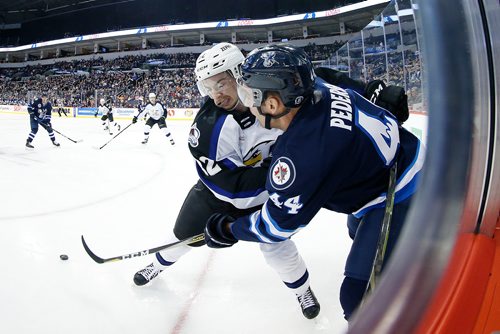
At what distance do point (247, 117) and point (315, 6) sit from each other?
2251 cm

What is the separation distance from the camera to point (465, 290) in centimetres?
41

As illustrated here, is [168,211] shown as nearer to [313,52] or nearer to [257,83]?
[257,83]


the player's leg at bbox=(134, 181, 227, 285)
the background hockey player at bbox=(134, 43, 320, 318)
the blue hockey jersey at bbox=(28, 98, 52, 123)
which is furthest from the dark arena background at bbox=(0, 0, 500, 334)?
the blue hockey jersey at bbox=(28, 98, 52, 123)

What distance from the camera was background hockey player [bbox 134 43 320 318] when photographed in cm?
147

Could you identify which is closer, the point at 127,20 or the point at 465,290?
the point at 465,290

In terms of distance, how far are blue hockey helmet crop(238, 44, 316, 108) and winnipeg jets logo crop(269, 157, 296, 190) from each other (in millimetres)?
189

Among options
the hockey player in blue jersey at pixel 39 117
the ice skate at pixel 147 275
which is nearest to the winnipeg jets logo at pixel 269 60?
the ice skate at pixel 147 275

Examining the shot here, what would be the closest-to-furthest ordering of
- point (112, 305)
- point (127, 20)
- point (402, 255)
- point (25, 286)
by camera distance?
1. point (402, 255)
2. point (112, 305)
3. point (25, 286)
4. point (127, 20)

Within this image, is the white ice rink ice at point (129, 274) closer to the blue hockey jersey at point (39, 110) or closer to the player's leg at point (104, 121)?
the blue hockey jersey at point (39, 110)

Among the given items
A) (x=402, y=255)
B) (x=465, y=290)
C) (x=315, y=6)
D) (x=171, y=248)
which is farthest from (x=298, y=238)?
(x=315, y=6)

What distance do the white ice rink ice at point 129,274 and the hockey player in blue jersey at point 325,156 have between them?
0.75 meters

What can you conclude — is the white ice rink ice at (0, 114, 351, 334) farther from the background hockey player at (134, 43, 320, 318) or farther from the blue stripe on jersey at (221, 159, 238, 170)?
the blue stripe on jersey at (221, 159, 238, 170)

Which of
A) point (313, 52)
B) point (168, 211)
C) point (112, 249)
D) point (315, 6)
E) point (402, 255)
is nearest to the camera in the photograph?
point (402, 255)

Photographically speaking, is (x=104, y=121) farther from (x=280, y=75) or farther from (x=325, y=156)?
(x=325, y=156)
